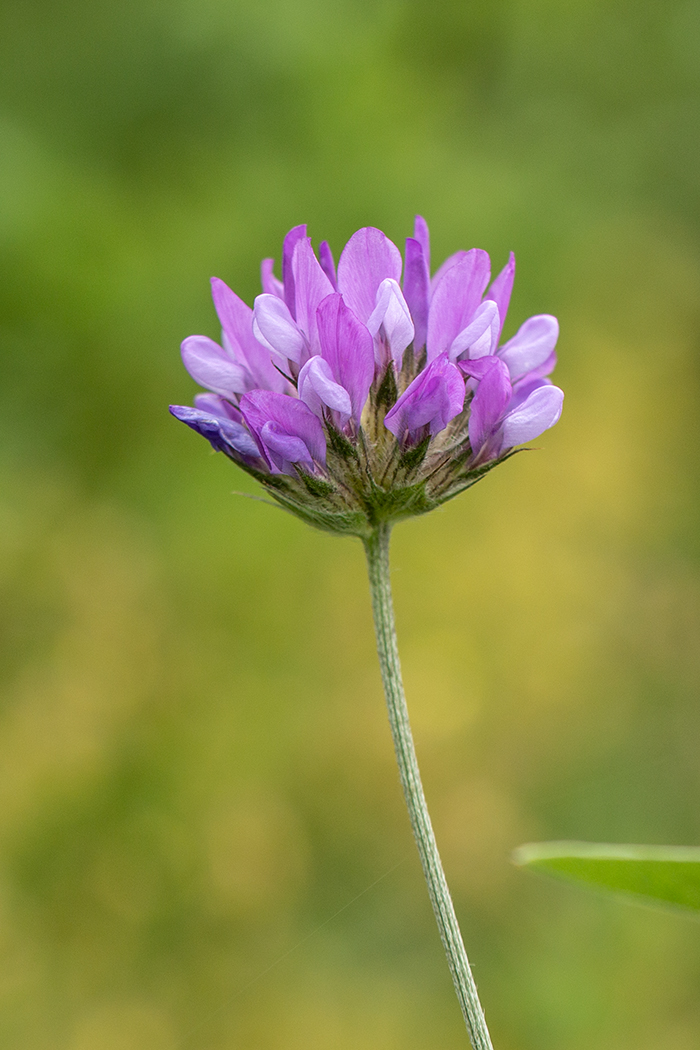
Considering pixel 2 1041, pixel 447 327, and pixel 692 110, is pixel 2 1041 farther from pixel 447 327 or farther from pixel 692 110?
pixel 692 110

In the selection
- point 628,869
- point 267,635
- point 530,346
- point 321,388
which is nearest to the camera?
point 628,869

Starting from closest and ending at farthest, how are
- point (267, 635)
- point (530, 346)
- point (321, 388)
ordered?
point (321, 388) → point (530, 346) → point (267, 635)

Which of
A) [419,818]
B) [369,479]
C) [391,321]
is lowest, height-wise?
[419,818]

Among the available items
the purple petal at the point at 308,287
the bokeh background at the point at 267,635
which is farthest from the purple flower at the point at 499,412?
the bokeh background at the point at 267,635

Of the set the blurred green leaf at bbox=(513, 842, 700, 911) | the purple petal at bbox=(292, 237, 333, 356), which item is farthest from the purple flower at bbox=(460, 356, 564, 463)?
the blurred green leaf at bbox=(513, 842, 700, 911)

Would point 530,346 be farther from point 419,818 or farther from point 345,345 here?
point 419,818

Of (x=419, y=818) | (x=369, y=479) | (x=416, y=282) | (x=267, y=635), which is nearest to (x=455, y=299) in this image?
(x=416, y=282)
